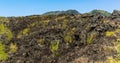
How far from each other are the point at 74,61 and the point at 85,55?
2.86m

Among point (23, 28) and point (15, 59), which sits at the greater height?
point (23, 28)

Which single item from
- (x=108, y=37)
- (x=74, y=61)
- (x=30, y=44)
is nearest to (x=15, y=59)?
(x=30, y=44)

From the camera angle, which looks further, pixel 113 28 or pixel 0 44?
pixel 0 44

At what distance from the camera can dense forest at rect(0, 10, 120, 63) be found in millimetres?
58031

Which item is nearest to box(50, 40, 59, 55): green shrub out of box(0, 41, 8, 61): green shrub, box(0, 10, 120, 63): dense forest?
box(0, 10, 120, 63): dense forest

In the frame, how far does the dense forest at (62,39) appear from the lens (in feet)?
190

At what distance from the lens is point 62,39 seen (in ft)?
231

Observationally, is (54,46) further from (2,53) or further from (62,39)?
(2,53)

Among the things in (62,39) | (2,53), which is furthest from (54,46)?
(2,53)

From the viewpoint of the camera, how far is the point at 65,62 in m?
59.1

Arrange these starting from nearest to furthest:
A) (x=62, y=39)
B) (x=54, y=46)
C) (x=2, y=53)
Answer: (x=54, y=46)
(x=62, y=39)
(x=2, y=53)

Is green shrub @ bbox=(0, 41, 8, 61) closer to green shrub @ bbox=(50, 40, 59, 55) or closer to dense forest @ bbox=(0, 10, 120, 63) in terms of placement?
dense forest @ bbox=(0, 10, 120, 63)

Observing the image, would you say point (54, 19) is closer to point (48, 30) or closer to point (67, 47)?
point (48, 30)

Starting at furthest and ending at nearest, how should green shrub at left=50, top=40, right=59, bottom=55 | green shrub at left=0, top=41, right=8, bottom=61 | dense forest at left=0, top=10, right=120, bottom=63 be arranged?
green shrub at left=0, top=41, right=8, bottom=61, green shrub at left=50, top=40, right=59, bottom=55, dense forest at left=0, top=10, right=120, bottom=63
